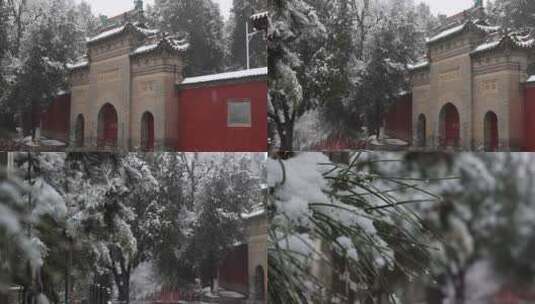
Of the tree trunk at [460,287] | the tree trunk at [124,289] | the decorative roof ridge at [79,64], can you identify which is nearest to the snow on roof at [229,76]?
the decorative roof ridge at [79,64]

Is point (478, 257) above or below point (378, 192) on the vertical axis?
below

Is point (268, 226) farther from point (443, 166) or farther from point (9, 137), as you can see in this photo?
point (9, 137)

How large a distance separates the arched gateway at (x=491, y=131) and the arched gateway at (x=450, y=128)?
0.12 m

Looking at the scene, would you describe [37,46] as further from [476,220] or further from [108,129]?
[476,220]

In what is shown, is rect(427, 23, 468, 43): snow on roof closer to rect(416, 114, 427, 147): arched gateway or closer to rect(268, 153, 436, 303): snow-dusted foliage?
rect(416, 114, 427, 147): arched gateway

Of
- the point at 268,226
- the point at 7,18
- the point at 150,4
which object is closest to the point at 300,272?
the point at 268,226

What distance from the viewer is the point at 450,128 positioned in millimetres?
2691

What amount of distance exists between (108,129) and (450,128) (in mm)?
1490

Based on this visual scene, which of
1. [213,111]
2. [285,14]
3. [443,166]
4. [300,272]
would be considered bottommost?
[300,272]

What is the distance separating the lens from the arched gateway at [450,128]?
2.69 meters

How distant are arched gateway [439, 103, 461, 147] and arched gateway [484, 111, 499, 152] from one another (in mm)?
117

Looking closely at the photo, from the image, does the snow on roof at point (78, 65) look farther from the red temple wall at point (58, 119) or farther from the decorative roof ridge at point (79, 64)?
the red temple wall at point (58, 119)

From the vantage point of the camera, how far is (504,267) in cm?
272

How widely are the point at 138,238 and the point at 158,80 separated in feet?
2.32
